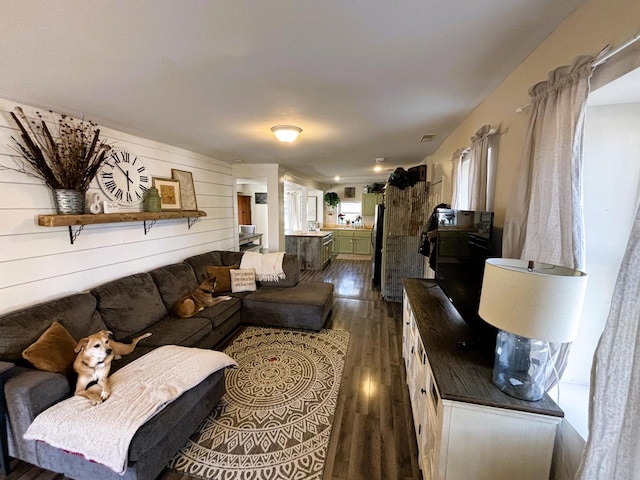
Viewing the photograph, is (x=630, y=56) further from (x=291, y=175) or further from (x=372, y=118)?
(x=291, y=175)

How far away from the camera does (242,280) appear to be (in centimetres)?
380

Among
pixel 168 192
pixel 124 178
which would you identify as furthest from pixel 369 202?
pixel 124 178

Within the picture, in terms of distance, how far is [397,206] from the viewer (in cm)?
442

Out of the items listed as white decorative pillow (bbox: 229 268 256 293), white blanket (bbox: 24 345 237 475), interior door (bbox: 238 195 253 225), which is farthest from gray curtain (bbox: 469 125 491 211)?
interior door (bbox: 238 195 253 225)

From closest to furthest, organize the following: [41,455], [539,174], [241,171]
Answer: [539,174] < [41,455] < [241,171]

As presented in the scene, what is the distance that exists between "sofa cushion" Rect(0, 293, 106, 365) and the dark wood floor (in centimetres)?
72

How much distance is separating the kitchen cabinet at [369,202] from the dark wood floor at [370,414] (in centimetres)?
496

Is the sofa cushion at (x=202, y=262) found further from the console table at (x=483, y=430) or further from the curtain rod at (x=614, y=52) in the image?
the curtain rod at (x=614, y=52)

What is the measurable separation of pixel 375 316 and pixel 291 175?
11.7 ft

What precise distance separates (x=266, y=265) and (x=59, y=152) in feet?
8.33

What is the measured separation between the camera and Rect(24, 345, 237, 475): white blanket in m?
1.37

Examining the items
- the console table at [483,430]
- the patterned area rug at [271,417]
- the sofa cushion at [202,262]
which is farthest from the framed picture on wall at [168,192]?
the console table at [483,430]

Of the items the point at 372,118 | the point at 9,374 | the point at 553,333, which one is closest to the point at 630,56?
the point at 553,333

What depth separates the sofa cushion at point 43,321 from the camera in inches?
70.6
